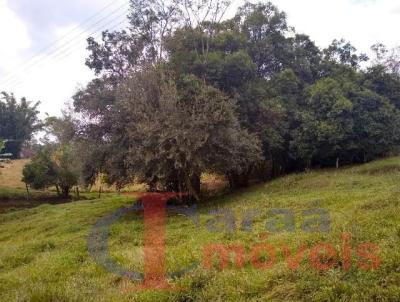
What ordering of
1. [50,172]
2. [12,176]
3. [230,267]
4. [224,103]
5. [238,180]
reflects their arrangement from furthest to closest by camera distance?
[12,176] < [50,172] < [238,180] < [224,103] < [230,267]

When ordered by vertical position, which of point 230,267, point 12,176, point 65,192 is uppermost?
point 12,176

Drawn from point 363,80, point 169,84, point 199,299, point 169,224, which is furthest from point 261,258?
point 363,80

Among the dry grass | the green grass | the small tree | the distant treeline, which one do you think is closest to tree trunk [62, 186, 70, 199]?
the small tree

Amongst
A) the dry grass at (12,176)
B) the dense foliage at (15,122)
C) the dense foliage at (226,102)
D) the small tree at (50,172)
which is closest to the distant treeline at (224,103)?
the dense foliage at (226,102)

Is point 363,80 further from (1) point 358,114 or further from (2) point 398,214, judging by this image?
(2) point 398,214

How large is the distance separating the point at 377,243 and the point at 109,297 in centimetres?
487

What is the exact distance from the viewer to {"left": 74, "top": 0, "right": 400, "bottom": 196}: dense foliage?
18953 millimetres

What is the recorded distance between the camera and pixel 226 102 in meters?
19.8

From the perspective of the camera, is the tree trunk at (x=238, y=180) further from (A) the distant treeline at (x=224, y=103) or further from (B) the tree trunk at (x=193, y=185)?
(B) the tree trunk at (x=193, y=185)

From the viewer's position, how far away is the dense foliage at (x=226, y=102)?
62.2 ft

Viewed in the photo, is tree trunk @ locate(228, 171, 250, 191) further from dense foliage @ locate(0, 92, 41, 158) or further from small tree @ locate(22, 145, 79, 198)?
dense foliage @ locate(0, 92, 41, 158)

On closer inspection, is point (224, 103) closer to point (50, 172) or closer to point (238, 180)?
point (238, 180)

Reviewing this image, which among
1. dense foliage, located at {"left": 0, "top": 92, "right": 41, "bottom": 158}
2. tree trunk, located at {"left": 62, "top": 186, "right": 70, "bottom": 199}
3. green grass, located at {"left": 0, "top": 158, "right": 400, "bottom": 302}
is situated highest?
dense foliage, located at {"left": 0, "top": 92, "right": 41, "bottom": 158}

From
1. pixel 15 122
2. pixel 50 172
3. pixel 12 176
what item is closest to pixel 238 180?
pixel 50 172
